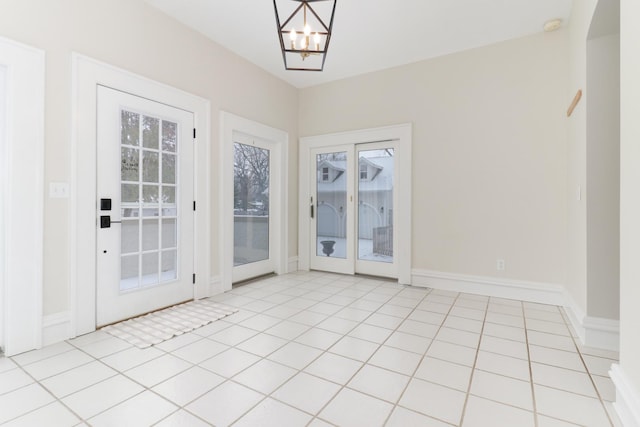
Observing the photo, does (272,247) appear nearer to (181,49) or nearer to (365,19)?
(181,49)

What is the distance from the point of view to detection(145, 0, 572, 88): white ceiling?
9.59 feet

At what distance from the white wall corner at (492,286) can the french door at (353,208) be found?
0.48 meters

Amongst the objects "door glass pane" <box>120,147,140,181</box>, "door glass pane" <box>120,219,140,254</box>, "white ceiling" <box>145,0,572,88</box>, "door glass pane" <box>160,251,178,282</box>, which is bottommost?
"door glass pane" <box>160,251,178,282</box>

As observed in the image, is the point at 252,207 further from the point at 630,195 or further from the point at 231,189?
the point at 630,195

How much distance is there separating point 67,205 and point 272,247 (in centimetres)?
265

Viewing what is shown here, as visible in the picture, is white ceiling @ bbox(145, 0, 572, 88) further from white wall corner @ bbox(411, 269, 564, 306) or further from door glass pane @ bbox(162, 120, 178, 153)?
white wall corner @ bbox(411, 269, 564, 306)

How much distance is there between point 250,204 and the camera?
4.25 m

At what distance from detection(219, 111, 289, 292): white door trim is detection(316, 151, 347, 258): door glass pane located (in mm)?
541

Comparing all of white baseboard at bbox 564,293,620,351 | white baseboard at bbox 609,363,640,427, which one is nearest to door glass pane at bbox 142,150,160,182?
white baseboard at bbox 609,363,640,427

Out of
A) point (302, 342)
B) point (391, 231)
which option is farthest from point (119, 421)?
point (391, 231)

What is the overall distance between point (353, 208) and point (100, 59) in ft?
10.8

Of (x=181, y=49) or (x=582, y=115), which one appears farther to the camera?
(x=181, y=49)

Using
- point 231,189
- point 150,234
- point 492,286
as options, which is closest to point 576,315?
point 492,286

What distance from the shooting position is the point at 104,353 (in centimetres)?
213
